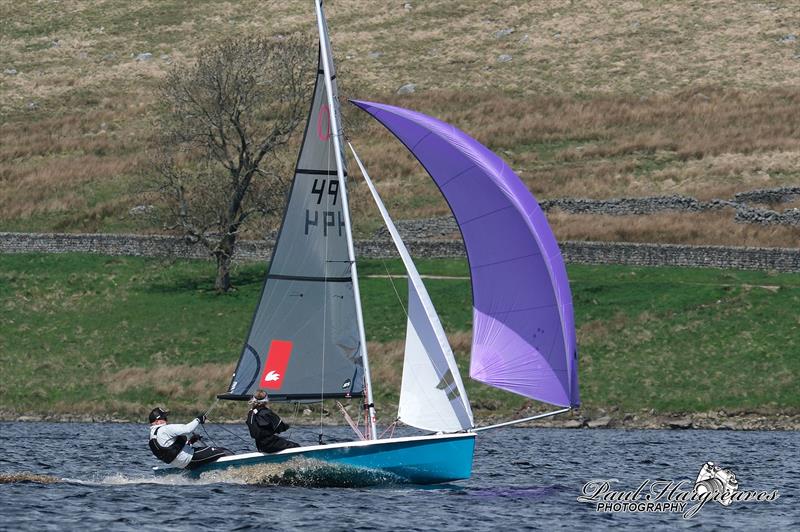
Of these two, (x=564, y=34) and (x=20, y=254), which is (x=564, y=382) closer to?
(x=20, y=254)

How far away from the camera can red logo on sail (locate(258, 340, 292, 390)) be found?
31.0 meters

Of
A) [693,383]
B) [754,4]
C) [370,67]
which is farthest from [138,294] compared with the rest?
[754,4]

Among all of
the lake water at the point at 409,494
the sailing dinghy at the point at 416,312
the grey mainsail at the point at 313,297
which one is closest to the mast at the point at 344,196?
the sailing dinghy at the point at 416,312

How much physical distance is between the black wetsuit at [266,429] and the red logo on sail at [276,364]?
0.89 m

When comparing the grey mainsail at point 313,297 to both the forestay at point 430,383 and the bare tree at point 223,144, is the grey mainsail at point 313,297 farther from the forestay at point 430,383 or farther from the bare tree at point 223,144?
the bare tree at point 223,144

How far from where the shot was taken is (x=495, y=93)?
11306cm

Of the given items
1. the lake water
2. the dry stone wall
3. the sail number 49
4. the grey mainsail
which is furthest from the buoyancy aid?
the dry stone wall

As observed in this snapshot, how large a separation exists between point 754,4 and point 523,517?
110668 mm

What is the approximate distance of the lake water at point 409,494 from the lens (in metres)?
26.2

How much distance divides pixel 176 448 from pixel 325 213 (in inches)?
244

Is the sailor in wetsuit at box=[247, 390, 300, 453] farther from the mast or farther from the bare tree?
the bare tree

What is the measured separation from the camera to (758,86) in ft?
363

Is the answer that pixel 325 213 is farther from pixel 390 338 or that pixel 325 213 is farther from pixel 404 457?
pixel 390 338

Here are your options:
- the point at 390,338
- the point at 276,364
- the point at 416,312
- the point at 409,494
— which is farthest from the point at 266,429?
the point at 390,338
